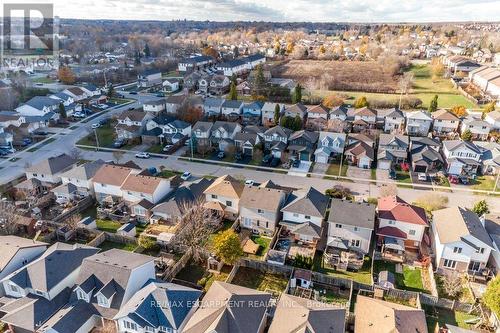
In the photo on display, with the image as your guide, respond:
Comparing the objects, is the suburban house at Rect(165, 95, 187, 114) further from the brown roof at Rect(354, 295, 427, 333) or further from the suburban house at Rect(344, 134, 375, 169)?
the brown roof at Rect(354, 295, 427, 333)

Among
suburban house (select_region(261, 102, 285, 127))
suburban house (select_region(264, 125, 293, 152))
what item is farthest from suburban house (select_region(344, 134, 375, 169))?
suburban house (select_region(261, 102, 285, 127))

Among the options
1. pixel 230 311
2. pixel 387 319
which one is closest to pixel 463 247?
pixel 387 319

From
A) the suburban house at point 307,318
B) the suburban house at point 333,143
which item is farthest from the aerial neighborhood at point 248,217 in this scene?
the suburban house at point 333,143

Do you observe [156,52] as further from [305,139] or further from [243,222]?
[243,222]

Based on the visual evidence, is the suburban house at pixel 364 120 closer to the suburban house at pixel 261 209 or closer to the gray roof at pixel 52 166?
the suburban house at pixel 261 209

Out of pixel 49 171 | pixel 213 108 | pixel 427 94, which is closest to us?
pixel 49 171

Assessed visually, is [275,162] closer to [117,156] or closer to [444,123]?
[117,156]

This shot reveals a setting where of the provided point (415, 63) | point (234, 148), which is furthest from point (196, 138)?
point (415, 63)
